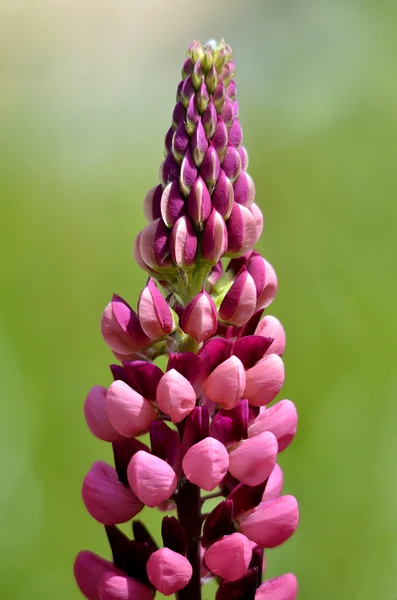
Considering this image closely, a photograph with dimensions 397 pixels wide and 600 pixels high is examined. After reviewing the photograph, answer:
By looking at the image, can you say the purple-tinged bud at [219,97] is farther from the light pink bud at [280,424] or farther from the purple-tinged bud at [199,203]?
the light pink bud at [280,424]

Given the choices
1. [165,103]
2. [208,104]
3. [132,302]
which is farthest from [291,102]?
[208,104]

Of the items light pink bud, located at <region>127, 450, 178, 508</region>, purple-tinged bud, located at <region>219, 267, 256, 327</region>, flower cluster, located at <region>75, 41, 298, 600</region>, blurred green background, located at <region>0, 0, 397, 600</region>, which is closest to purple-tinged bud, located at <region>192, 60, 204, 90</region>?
flower cluster, located at <region>75, 41, 298, 600</region>

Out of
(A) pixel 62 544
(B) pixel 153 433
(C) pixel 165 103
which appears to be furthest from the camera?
(C) pixel 165 103

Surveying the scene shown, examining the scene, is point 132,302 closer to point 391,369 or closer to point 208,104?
point 391,369

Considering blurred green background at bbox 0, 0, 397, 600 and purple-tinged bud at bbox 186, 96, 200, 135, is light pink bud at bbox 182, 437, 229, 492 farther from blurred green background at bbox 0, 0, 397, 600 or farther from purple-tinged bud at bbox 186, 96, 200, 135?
blurred green background at bbox 0, 0, 397, 600

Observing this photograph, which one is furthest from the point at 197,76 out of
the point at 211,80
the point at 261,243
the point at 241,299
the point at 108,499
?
the point at 261,243

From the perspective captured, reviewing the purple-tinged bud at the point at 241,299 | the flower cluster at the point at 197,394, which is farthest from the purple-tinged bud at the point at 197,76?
the purple-tinged bud at the point at 241,299
